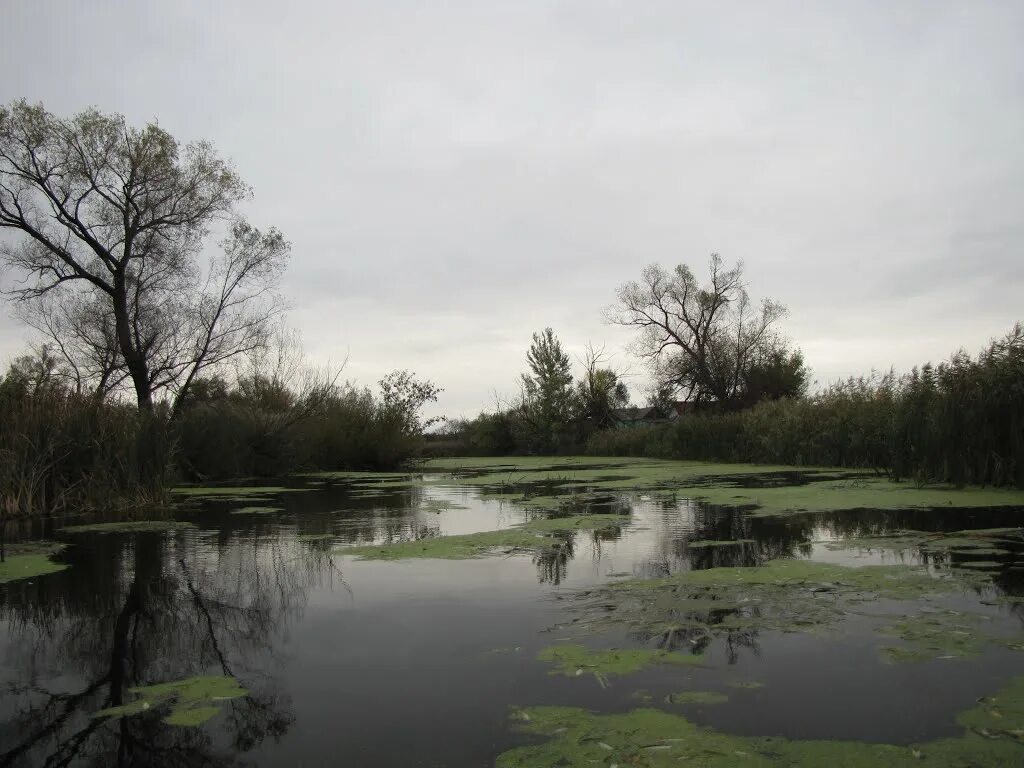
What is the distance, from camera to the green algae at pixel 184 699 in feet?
8.57

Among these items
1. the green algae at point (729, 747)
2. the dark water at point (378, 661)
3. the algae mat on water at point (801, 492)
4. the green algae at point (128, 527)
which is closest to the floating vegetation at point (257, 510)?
the green algae at point (128, 527)

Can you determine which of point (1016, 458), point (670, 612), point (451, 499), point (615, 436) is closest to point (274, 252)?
point (451, 499)

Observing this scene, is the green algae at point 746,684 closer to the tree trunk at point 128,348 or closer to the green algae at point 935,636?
the green algae at point 935,636

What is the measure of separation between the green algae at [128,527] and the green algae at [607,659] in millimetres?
6265

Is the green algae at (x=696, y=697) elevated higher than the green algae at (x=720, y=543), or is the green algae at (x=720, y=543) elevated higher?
the green algae at (x=720, y=543)

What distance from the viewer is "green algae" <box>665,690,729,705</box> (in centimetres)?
255

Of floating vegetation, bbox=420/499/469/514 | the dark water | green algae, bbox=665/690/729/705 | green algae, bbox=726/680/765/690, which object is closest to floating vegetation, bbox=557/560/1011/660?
the dark water

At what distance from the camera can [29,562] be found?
231 inches

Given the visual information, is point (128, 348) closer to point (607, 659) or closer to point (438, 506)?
point (438, 506)

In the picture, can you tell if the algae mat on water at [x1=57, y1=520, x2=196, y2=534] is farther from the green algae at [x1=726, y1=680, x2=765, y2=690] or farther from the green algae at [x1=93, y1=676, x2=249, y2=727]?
the green algae at [x1=726, y1=680, x2=765, y2=690]

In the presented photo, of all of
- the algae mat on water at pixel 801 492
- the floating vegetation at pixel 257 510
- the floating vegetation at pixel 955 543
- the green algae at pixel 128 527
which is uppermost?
the green algae at pixel 128 527

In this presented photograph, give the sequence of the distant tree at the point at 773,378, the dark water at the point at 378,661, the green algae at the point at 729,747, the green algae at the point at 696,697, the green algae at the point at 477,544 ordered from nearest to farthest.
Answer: the green algae at the point at 729,747
the dark water at the point at 378,661
the green algae at the point at 696,697
the green algae at the point at 477,544
the distant tree at the point at 773,378

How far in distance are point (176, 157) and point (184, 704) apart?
2002 cm

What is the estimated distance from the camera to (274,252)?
2248cm
